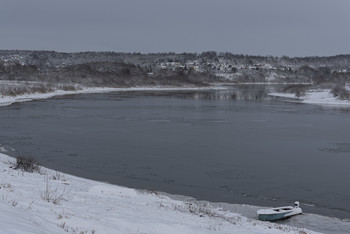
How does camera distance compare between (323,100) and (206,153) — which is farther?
(323,100)

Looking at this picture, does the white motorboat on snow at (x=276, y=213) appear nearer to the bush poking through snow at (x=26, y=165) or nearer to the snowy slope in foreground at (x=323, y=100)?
the bush poking through snow at (x=26, y=165)

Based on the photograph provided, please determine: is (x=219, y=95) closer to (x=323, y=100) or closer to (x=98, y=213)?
(x=323, y=100)

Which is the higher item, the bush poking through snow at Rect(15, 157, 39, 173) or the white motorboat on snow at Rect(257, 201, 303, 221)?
the bush poking through snow at Rect(15, 157, 39, 173)

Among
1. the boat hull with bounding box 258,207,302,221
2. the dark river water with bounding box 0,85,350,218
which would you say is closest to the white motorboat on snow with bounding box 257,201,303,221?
the boat hull with bounding box 258,207,302,221

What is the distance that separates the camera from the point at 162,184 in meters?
15.5

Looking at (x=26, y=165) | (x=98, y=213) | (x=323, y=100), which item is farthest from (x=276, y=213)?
(x=323, y=100)

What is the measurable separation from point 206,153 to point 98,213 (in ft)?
44.6

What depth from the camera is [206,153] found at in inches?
845

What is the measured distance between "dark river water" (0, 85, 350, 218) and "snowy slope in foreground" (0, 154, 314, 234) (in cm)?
365

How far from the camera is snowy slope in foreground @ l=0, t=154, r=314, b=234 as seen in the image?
6.34 m

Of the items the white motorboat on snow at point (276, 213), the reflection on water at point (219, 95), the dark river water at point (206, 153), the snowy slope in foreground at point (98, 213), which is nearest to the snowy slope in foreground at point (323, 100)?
the reflection on water at point (219, 95)

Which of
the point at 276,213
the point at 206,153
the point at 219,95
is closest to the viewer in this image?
the point at 276,213

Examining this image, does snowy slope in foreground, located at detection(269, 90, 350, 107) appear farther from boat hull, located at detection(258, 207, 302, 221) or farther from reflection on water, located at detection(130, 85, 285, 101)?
boat hull, located at detection(258, 207, 302, 221)

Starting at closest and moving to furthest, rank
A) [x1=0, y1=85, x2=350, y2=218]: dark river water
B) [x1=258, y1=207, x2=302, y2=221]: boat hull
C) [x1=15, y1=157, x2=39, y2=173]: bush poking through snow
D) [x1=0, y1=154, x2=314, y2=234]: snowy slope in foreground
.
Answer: [x1=0, y1=154, x2=314, y2=234]: snowy slope in foreground
[x1=258, y1=207, x2=302, y2=221]: boat hull
[x1=15, y1=157, x2=39, y2=173]: bush poking through snow
[x1=0, y1=85, x2=350, y2=218]: dark river water
